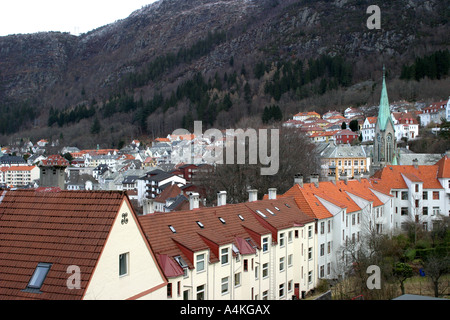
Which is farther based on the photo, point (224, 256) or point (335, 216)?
point (335, 216)

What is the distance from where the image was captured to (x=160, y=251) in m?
18.8

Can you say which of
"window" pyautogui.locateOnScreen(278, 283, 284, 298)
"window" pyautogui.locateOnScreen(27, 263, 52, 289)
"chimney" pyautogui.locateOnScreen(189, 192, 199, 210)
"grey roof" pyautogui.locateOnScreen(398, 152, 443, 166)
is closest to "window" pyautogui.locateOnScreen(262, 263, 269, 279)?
"window" pyautogui.locateOnScreen(278, 283, 284, 298)

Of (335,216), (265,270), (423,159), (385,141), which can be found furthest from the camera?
(385,141)

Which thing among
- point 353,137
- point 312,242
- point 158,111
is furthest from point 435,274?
point 158,111

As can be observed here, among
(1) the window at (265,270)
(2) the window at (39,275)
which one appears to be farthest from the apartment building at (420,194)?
(2) the window at (39,275)

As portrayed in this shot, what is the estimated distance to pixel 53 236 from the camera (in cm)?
1222

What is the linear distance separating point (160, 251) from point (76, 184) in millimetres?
98476

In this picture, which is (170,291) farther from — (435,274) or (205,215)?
(435,274)

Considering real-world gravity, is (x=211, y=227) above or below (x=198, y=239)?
above

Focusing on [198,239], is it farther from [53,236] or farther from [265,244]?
[53,236]

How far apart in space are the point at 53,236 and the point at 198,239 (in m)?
9.62

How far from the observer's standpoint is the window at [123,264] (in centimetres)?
1282

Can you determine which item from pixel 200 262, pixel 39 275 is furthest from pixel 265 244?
A: pixel 39 275
